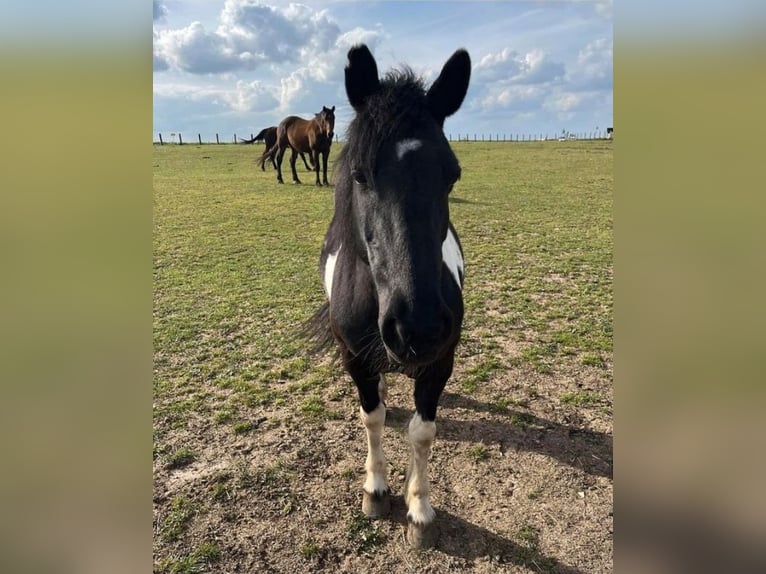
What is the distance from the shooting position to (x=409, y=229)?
6.08ft

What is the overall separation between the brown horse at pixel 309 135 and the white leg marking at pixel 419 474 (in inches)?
550

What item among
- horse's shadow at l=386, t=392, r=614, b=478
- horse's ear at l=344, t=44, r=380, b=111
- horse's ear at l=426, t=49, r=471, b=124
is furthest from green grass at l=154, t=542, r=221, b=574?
horse's ear at l=426, t=49, r=471, b=124

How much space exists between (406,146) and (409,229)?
397 millimetres

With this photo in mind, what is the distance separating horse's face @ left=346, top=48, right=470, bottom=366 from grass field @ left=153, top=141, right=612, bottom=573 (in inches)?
67.4

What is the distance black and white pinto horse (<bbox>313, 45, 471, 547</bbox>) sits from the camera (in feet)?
5.92

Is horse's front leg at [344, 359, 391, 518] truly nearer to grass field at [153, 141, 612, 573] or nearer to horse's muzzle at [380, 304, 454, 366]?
grass field at [153, 141, 612, 573]

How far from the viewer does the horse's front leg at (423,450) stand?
9.21 ft

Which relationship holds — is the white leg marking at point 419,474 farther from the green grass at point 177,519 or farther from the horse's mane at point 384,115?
the horse's mane at point 384,115

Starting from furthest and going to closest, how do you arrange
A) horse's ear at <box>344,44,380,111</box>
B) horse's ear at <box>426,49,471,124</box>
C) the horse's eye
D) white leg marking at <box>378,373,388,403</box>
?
white leg marking at <box>378,373,388,403</box> < horse's ear at <box>426,49,471,124</box> < horse's ear at <box>344,44,380,111</box> < the horse's eye

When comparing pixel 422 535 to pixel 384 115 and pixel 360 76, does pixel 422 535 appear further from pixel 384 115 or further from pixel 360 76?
pixel 360 76

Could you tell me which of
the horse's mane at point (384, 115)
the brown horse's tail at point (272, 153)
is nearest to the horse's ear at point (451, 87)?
the horse's mane at point (384, 115)
